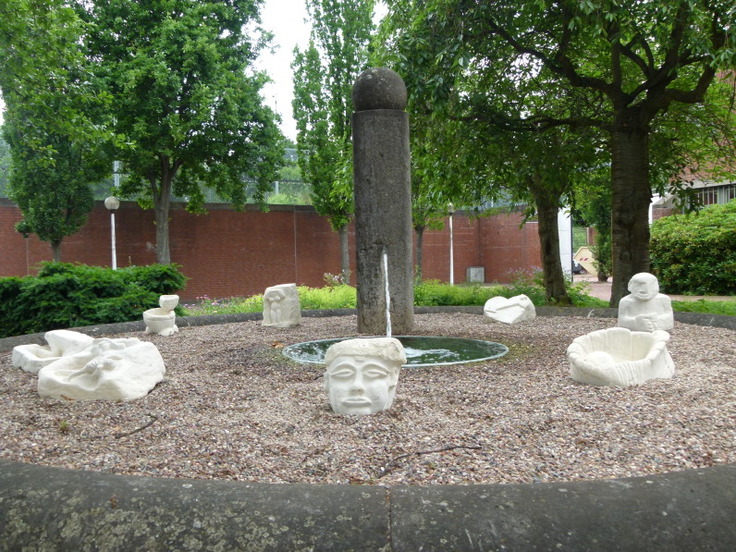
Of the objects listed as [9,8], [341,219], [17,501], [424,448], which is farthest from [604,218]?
[17,501]

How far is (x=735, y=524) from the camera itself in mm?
2213

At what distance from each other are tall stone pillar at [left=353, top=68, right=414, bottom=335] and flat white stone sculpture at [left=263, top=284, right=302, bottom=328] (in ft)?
7.26

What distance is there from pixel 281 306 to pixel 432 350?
3.38m

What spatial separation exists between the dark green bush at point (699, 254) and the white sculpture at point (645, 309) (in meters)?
10.4

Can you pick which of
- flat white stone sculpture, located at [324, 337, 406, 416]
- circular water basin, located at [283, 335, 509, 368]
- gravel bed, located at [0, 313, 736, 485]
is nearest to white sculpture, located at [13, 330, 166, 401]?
gravel bed, located at [0, 313, 736, 485]

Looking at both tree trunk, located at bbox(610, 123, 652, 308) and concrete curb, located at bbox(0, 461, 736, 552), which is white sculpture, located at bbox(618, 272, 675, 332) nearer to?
tree trunk, located at bbox(610, 123, 652, 308)

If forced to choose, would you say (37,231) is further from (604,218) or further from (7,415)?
(604,218)

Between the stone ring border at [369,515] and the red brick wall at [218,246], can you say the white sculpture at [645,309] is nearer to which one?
the stone ring border at [369,515]

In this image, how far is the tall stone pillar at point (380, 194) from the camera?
22.2 ft

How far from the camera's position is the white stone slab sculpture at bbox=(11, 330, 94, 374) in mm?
5512

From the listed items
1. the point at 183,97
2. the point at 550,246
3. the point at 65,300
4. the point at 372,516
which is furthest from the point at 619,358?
the point at 183,97

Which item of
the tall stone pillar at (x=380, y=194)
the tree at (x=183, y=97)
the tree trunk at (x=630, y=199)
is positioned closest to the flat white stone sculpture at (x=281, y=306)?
the tall stone pillar at (x=380, y=194)

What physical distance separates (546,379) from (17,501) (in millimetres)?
3753

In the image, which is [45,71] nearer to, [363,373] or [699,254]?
[363,373]
